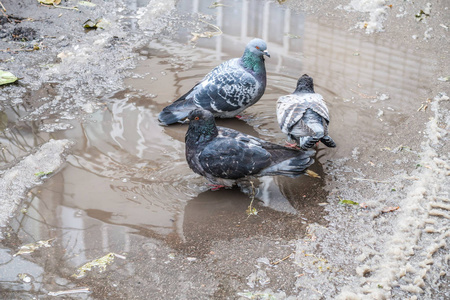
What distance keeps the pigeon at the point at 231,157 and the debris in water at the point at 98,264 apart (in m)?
1.13

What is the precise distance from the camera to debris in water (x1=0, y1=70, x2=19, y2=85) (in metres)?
5.82

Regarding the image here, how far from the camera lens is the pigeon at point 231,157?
164 inches

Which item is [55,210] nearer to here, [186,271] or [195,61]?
[186,271]

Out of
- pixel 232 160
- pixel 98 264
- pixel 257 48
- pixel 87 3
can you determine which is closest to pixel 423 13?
pixel 257 48

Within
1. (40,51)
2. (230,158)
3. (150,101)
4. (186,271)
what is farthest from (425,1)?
(186,271)

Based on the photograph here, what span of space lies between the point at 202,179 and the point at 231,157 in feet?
1.62

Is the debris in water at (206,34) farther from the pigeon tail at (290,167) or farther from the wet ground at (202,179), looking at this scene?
the pigeon tail at (290,167)

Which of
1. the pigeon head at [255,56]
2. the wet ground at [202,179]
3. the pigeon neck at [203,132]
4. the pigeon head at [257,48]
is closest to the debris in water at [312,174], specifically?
the wet ground at [202,179]

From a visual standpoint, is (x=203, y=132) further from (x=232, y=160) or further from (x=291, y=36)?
(x=291, y=36)

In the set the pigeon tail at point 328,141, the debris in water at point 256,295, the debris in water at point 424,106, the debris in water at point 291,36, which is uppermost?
the debris in water at point 291,36

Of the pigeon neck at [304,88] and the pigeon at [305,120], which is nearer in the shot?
the pigeon at [305,120]

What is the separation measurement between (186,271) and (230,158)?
46.0 inches

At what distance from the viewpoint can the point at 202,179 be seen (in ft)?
14.9

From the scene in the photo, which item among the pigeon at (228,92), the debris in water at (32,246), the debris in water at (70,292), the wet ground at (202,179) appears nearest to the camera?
the debris in water at (70,292)
